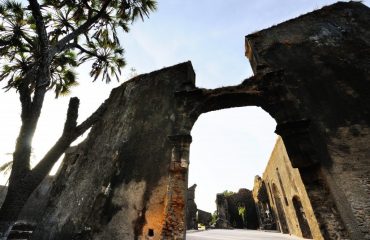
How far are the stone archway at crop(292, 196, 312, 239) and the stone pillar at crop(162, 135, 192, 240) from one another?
8.02m

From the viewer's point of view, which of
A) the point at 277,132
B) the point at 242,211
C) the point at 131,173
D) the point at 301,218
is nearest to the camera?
the point at 277,132

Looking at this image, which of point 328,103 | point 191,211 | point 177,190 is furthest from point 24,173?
point 191,211

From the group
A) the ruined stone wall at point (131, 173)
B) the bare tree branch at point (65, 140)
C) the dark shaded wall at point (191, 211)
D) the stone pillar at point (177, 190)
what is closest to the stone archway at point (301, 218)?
the dark shaded wall at point (191, 211)

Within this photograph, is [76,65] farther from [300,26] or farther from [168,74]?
[300,26]

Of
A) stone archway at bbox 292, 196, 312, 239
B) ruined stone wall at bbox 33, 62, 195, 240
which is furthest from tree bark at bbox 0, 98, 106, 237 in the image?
stone archway at bbox 292, 196, 312, 239

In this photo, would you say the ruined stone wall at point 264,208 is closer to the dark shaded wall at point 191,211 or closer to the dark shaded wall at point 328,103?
the dark shaded wall at point 191,211

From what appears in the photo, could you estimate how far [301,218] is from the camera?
444 inches

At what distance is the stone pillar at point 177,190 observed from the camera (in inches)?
188

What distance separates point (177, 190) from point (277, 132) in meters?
2.52

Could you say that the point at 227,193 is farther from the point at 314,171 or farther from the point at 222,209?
the point at 314,171

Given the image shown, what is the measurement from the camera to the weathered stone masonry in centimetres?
446

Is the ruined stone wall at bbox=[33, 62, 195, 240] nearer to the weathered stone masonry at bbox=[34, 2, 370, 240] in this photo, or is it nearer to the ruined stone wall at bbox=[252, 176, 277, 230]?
the weathered stone masonry at bbox=[34, 2, 370, 240]

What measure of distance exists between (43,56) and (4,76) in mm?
2425

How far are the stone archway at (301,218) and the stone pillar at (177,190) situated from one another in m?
8.02
